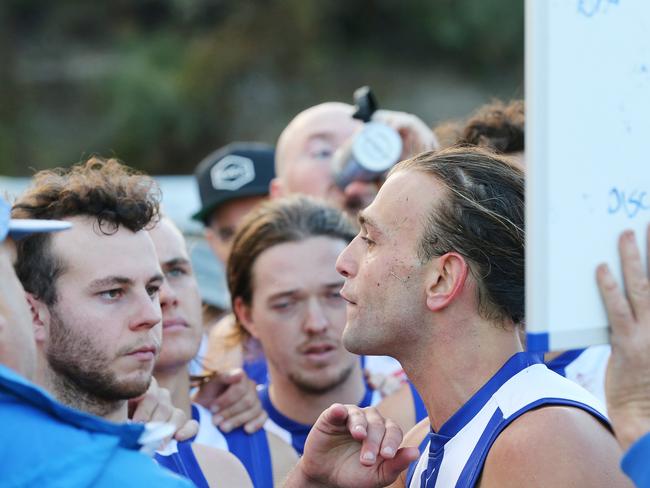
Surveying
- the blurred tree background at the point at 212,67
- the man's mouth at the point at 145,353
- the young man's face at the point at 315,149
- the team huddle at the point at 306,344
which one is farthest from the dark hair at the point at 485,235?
the blurred tree background at the point at 212,67

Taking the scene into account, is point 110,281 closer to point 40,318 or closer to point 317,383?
point 40,318

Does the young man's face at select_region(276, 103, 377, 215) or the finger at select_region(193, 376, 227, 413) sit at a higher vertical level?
the young man's face at select_region(276, 103, 377, 215)

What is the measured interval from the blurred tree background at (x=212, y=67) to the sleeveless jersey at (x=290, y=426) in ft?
48.0

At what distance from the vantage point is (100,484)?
179 cm

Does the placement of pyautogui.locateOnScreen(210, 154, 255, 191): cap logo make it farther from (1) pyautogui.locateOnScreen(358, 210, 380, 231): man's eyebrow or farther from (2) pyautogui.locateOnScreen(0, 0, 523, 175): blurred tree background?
(2) pyautogui.locateOnScreen(0, 0, 523, 175): blurred tree background

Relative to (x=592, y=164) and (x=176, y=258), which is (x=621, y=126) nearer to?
(x=592, y=164)

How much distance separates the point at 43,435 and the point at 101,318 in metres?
1.11

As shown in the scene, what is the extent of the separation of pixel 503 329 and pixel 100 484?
128cm

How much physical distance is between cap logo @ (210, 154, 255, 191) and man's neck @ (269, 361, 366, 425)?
77.2 inches

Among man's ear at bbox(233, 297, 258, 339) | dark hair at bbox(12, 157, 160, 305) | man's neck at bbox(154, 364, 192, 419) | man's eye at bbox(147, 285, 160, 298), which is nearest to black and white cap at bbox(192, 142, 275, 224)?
man's ear at bbox(233, 297, 258, 339)

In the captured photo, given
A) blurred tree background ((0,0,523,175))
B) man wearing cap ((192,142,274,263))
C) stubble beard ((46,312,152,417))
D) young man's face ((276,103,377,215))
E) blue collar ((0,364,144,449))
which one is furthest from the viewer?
blurred tree background ((0,0,523,175))

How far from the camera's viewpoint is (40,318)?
2914mm

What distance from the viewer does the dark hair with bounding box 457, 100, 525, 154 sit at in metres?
4.23

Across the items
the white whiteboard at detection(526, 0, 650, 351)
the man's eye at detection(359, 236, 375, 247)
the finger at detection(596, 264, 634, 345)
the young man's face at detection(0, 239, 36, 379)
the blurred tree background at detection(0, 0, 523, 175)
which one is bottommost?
the blurred tree background at detection(0, 0, 523, 175)
